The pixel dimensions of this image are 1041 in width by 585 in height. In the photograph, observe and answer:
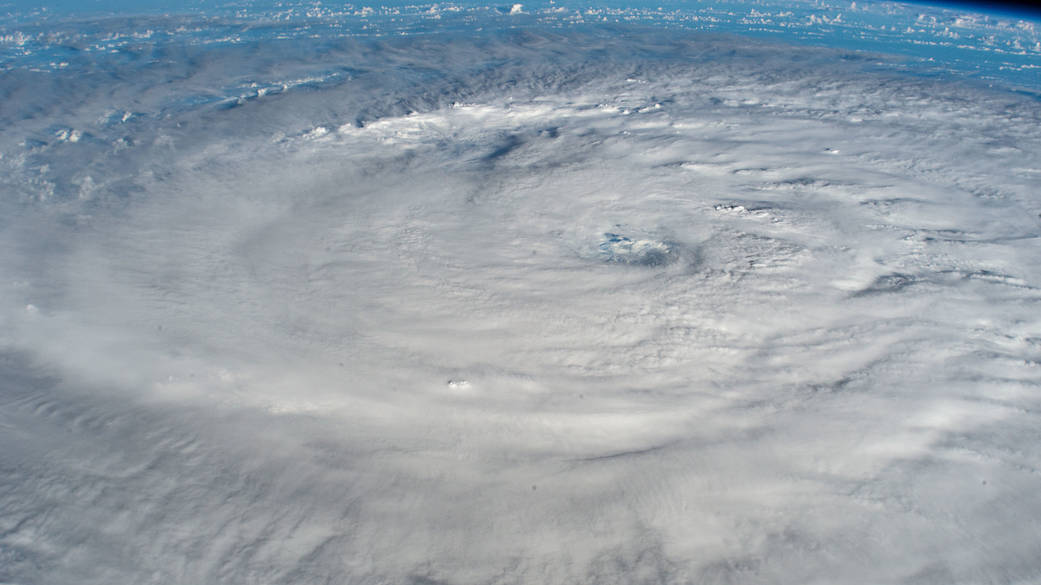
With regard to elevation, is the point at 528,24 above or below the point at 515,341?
above

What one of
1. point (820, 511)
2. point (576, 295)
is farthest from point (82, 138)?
point (820, 511)

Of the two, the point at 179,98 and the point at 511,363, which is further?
the point at 179,98

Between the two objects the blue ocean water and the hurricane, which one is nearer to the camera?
the hurricane

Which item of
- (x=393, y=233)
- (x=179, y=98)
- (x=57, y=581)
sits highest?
(x=179, y=98)

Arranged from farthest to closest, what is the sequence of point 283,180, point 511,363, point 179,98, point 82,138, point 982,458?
point 179,98 → point 82,138 → point 283,180 → point 511,363 → point 982,458

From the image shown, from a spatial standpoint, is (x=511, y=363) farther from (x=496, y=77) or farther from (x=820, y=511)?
(x=496, y=77)

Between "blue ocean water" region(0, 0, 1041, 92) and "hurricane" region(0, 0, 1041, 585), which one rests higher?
"blue ocean water" region(0, 0, 1041, 92)

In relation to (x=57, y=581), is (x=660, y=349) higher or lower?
higher

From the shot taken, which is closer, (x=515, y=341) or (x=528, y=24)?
(x=515, y=341)

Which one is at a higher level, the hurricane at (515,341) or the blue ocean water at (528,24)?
the blue ocean water at (528,24)

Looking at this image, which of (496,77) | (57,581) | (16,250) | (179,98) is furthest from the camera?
(496,77)

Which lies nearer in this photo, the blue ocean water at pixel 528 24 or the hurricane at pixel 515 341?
the hurricane at pixel 515 341
